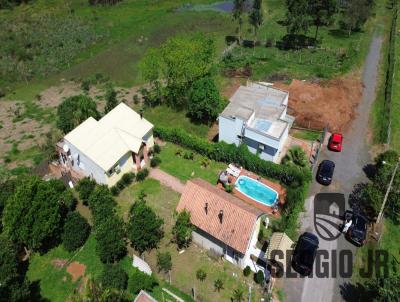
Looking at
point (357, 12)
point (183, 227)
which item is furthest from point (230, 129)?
point (357, 12)

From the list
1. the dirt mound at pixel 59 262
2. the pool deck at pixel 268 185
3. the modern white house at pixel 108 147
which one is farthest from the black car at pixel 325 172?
the dirt mound at pixel 59 262

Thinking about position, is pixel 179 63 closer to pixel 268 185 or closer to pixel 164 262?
pixel 268 185

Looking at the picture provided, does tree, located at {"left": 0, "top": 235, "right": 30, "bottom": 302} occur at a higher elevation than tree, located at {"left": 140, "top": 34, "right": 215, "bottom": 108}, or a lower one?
lower

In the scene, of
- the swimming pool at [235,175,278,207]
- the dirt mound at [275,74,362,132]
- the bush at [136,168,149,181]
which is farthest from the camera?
the dirt mound at [275,74,362,132]

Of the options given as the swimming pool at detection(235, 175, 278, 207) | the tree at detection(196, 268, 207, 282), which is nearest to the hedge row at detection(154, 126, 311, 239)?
the swimming pool at detection(235, 175, 278, 207)

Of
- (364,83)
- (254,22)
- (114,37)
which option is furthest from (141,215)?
(114,37)

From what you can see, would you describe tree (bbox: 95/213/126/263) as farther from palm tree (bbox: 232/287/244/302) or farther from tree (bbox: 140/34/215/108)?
tree (bbox: 140/34/215/108)

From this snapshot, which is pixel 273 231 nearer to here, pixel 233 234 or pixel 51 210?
pixel 233 234

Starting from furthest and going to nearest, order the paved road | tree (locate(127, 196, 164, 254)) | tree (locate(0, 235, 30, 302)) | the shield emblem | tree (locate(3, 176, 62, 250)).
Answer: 1. the shield emblem
2. tree (locate(127, 196, 164, 254))
3. tree (locate(3, 176, 62, 250))
4. the paved road
5. tree (locate(0, 235, 30, 302))
